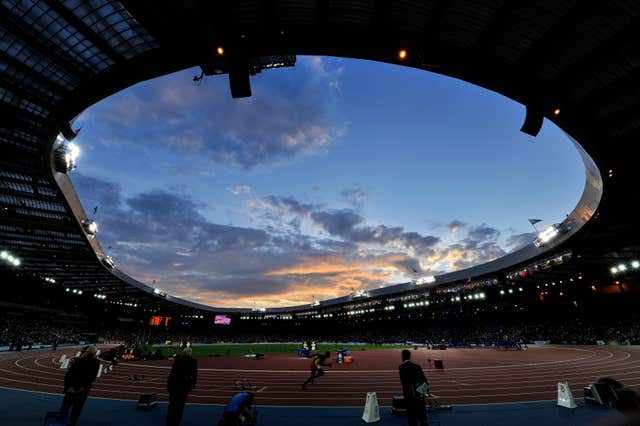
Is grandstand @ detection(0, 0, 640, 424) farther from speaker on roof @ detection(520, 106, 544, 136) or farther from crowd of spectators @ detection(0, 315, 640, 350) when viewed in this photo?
crowd of spectators @ detection(0, 315, 640, 350)

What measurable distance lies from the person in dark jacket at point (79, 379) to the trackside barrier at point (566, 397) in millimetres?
15115

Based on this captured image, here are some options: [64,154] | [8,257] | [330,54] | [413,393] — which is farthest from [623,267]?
[8,257]

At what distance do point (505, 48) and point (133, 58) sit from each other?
1709cm

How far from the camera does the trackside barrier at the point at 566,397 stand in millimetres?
10711

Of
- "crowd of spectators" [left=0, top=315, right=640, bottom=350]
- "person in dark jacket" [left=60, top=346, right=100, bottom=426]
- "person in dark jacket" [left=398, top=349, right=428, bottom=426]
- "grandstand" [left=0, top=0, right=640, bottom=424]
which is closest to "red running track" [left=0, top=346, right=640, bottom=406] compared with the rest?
"grandstand" [left=0, top=0, right=640, bottom=424]

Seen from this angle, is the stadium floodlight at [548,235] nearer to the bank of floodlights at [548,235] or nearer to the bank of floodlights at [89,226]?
the bank of floodlights at [548,235]

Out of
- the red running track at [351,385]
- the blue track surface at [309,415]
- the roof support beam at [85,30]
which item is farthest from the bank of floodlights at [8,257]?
the roof support beam at [85,30]

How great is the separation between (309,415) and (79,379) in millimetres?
6914

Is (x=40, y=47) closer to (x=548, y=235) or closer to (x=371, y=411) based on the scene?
(x=371, y=411)

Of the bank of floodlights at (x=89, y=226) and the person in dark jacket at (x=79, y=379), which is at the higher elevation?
the bank of floodlights at (x=89, y=226)

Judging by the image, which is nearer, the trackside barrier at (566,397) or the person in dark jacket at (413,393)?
the person in dark jacket at (413,393)

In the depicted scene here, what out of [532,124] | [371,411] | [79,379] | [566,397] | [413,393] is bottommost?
[371,411]

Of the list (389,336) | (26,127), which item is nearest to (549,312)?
(389,336)

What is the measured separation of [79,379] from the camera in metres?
7.85
